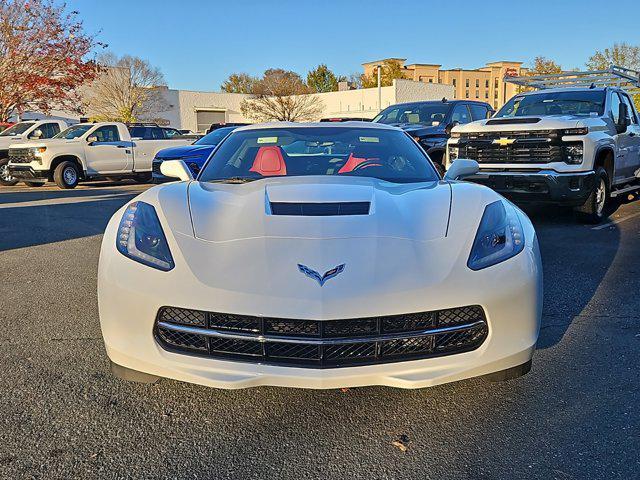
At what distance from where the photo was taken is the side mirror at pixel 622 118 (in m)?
8.02

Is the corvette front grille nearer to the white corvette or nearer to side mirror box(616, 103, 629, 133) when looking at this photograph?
the white corvette

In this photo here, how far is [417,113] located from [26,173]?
992 cm

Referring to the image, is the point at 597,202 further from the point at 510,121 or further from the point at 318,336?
the point at 318,336

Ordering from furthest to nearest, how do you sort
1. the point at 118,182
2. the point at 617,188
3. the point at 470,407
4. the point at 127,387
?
the point at 118,182, the point at 617,188, the point at 127,387, the point at 470,407

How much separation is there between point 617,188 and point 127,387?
801 centimetres

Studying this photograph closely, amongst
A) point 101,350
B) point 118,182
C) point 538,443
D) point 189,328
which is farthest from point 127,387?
point 118,182

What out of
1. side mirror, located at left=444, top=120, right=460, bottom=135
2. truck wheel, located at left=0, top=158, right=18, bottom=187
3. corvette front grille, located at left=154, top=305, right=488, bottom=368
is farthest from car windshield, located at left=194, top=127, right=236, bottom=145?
corvette front grille, located at left=154, top=305, right=488, bottom=368

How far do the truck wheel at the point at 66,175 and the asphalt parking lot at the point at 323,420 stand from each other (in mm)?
11419

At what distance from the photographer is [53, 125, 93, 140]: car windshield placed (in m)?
14.7

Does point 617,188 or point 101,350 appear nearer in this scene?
point 101,350

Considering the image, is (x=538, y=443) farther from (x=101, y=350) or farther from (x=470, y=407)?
(x=101, y=350)

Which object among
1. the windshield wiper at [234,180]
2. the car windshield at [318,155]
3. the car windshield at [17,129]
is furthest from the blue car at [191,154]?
the windshield wiper at [234,180]

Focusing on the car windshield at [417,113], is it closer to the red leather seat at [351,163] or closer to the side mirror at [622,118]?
the side mirror at [622,118]

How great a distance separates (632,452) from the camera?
224cm
